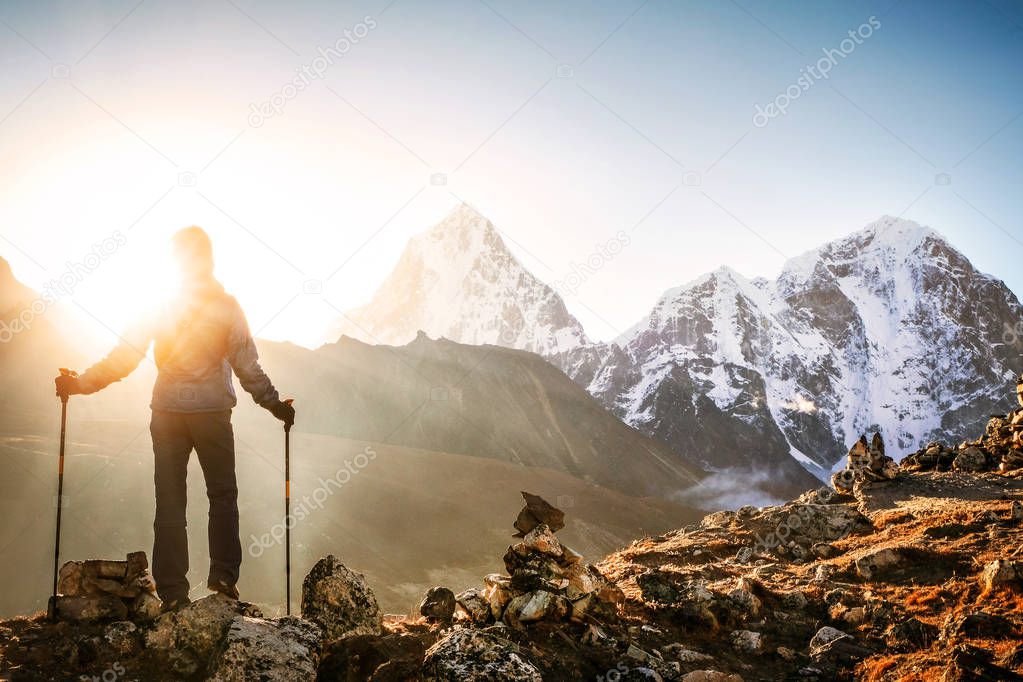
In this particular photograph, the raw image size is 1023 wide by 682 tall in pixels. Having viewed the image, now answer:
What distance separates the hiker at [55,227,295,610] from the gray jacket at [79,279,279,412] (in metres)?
0.01

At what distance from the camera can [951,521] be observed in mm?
16000

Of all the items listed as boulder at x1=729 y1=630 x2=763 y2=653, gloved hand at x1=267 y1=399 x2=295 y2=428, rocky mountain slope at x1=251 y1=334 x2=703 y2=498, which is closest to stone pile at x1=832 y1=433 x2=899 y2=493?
boulder at x1=729 y1=630 x2=763 y2=653

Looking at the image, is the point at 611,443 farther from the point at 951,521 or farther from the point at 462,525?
the point at 951,521

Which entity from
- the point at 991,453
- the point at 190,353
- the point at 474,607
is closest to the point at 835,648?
the point at 474,607

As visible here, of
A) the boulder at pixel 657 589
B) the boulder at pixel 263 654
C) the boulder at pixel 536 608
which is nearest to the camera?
the boulder at pixel 263 654

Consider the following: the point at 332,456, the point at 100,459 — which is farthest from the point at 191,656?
the point at 332,456

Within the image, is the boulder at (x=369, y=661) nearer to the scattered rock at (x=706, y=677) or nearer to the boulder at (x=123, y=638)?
the boulder at (x=123, y=638)

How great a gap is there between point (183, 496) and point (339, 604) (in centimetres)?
233

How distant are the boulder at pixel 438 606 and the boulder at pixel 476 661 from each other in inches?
112

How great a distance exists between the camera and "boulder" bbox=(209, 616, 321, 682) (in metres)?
6.02

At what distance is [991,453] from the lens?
90.3ft

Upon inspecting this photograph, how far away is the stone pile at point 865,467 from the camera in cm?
2605

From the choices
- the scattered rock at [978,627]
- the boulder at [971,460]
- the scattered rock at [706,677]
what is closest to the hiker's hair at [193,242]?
the scattered rock at [706,677]

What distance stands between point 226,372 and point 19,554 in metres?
34.8
